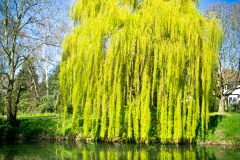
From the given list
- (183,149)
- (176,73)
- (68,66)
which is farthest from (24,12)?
(183,149)

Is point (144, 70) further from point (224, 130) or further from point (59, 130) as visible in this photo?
point (59, 130)

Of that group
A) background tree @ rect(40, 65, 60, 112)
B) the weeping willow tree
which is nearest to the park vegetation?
the weeping willow tree

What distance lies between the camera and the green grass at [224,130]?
16120mm

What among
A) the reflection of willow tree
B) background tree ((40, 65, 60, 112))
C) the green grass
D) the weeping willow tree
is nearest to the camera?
the reflection of willow tree

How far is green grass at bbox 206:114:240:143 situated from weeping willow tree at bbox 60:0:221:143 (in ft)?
4.51

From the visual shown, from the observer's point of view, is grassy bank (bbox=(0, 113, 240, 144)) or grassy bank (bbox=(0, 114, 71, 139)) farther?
grassy bank (bbox=(0, 114, 71, 139))

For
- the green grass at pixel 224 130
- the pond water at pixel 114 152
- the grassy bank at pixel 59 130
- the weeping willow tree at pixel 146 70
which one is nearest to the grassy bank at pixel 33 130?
the grassy bank at pixel 59 130

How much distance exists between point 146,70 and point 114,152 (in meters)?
4.05

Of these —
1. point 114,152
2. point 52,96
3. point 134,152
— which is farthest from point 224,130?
point 52,96

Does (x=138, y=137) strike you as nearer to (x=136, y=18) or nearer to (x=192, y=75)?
(x=192, y=75)

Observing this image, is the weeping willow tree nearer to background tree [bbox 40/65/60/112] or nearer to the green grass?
the green grass

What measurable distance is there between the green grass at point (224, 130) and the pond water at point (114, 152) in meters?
0.70

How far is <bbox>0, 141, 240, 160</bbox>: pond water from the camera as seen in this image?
1233 centimetres

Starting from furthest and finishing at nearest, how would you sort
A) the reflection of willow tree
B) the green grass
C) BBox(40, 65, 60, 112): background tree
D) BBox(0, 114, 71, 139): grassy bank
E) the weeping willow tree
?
BBox(40, 65, 60, 112): background tree → BBox(0, 114, 71, 139): grassy bank → the green grass → the weeping willow tree → the reflection of willow tree
